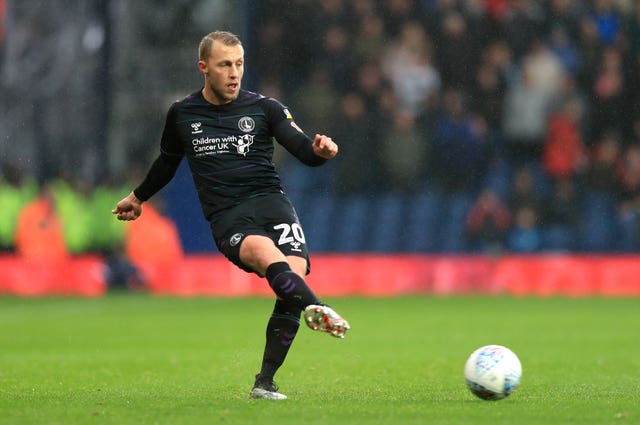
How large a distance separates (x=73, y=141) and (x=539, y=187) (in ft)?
26.2

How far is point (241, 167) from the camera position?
764 centimetres

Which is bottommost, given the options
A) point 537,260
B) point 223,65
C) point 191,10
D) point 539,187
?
point 223,65

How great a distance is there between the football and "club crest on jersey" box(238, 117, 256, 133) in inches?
72.2

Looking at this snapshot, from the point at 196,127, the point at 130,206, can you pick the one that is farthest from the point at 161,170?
the point at 196,127

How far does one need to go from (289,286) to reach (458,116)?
15638mm

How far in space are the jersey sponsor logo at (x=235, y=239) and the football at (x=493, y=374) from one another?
4.80 ft

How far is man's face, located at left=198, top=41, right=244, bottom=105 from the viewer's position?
744 cm

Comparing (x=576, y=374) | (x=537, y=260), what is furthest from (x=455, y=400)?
(x=537, y=260)

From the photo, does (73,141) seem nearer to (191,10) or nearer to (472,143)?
(191,10)

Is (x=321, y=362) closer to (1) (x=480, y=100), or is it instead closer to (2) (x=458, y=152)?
(2) (x=458, y=152)

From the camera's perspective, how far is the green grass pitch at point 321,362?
696 cm

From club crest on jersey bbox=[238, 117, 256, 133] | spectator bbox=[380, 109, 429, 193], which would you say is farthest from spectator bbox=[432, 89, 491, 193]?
club crest on jersey bbox=[238, 117, 256, 133]

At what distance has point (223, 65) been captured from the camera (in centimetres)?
748

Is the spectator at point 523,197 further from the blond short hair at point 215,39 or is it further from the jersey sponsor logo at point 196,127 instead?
the blond short hair at point 215,39
